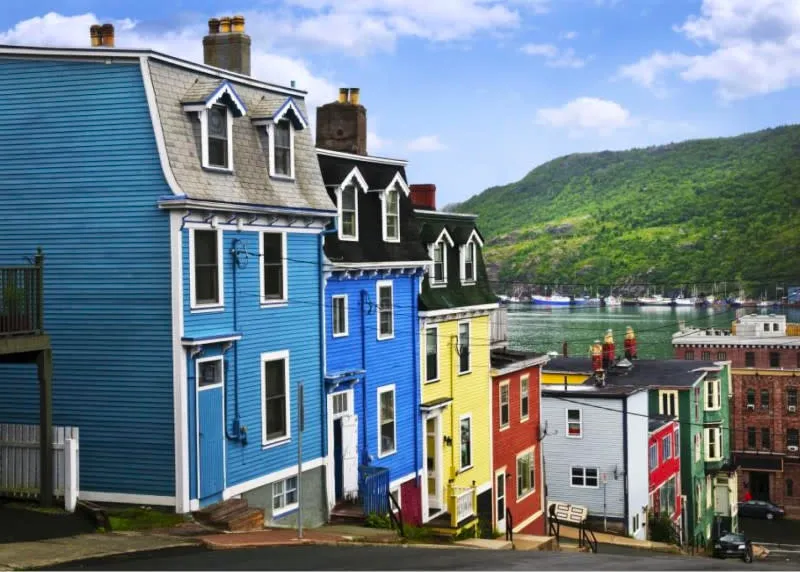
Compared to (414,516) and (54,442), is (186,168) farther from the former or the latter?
(414,516)

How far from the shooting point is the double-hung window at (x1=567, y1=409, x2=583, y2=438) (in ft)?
167

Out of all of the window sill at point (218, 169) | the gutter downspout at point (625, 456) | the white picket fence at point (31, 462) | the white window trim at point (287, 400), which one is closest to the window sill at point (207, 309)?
the white window trim at point (287, 400)

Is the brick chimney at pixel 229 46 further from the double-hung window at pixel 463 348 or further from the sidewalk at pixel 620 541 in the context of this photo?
the sidewalk at pixel 620 541

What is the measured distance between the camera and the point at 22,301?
2041 cm

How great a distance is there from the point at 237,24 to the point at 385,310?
8.96m

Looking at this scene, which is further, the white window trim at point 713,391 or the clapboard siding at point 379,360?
the white window trim at point 713,391

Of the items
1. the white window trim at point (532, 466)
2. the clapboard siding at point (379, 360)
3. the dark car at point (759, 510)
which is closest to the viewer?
the clapboard siding at point (379, 360)

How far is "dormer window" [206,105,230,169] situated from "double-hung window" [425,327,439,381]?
11.6m

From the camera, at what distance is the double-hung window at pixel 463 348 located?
35.5 metres

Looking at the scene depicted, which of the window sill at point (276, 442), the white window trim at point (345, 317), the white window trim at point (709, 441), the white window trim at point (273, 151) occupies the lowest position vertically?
the white window trim at point (709, 441)

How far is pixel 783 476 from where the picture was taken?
9925 centimetres

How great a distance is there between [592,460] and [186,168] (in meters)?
33.3

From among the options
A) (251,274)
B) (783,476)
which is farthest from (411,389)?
(783,476)

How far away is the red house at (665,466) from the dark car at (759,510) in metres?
31.8
